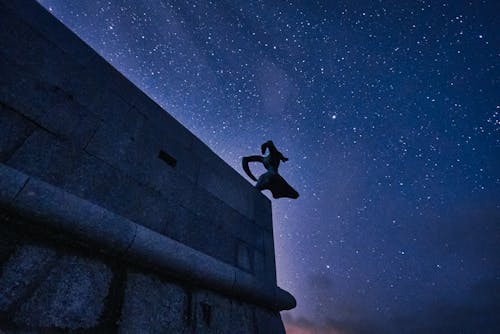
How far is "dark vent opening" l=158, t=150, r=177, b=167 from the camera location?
3.44 metres

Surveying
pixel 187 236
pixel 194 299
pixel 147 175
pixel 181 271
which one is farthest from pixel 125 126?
pixel 194 299

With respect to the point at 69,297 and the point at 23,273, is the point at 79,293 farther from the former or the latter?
the point at 23,273

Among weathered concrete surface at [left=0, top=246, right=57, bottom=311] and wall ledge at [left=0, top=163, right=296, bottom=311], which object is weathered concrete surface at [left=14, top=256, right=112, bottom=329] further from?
wall ledge at [left=0, top=163, right=296, bottom=311]

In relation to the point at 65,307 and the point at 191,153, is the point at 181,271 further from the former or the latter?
the point at 191,153

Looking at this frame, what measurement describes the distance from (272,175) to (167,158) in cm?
247

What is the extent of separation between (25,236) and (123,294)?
0.83 meters

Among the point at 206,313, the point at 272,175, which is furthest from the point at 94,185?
the point at 272,175

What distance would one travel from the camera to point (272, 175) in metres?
5.44

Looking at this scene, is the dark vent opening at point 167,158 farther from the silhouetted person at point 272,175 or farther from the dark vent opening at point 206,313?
the silhouetted person at point 272,175

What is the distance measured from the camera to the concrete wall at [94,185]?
1841mm

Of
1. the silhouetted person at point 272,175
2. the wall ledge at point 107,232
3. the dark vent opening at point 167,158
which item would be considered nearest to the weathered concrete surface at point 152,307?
the wall ledge at point 107,232

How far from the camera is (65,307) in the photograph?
1.84 meters

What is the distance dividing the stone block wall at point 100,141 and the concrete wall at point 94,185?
0.03ft

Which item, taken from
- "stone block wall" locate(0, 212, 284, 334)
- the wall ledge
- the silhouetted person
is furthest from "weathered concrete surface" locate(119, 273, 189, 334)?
the silhouetted person
